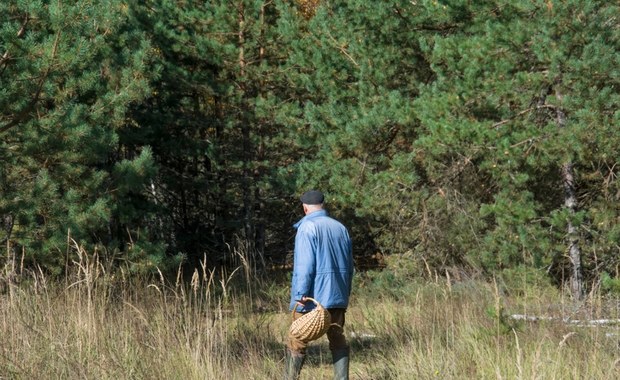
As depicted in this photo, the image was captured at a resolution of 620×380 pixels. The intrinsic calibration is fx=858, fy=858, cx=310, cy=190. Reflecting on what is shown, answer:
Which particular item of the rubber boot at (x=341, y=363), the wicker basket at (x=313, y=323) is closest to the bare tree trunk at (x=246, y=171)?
the rubber boot at (x=341, y=363)

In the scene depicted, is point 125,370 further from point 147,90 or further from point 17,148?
point 147,90

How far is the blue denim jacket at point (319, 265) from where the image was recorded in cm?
606

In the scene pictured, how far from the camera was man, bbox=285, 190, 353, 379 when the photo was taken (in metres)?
6.07

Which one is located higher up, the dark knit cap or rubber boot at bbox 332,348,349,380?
the dark knit cap

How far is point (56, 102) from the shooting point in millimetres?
10805

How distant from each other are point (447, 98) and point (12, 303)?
7055 mm

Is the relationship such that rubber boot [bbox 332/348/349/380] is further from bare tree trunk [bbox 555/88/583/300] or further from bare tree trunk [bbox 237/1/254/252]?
bare tree trunk [bbox 237/1/254/252]

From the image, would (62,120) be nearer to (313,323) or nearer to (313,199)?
(313,199)

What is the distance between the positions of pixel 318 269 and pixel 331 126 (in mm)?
8660

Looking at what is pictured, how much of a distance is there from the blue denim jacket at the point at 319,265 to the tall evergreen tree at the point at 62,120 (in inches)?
120

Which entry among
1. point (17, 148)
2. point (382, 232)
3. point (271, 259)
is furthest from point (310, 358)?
point (271, 259)

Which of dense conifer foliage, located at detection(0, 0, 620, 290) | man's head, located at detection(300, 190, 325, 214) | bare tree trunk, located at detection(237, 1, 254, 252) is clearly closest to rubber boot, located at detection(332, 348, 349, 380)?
man's head, located at detection(300, 190, 325, 214)

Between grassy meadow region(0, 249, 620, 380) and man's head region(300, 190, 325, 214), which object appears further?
man's head region(300, 190, 325, 214)

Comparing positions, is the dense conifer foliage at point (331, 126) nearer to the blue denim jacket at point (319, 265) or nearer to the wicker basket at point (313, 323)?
the blue denim jacket at point (319, 265)
